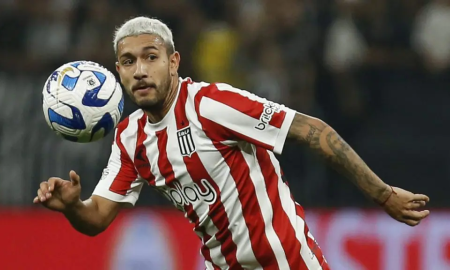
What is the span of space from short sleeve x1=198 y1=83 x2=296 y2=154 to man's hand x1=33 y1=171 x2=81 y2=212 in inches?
30.4

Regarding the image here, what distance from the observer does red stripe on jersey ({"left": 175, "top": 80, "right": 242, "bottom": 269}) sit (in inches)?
191

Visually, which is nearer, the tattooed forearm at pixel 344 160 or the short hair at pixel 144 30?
the tattooed forearm at pixel 344 160

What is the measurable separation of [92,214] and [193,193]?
64 centimetres

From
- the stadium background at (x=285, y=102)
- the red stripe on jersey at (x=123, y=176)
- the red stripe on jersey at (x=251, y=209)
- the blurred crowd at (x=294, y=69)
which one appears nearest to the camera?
the red stripe on jersey at (x=251, y=209)

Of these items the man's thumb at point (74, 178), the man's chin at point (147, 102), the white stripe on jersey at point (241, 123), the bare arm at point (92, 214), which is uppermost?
the white stripe on jersey at point (241, 123)

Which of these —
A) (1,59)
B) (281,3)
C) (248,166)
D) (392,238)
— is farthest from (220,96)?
(1,59)

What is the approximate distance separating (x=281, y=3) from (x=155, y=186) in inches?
181

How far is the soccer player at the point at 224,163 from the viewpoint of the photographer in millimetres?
4691

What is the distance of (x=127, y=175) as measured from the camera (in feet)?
17.4

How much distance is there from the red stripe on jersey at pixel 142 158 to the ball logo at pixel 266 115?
707mm

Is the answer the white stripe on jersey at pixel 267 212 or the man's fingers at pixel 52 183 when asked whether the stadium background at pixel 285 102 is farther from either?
the man's fingers at pixel 52 183

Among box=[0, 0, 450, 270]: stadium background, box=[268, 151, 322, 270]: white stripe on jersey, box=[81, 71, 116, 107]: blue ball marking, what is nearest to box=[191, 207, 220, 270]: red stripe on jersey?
box=[268, 151, 322, 270]: white stripe on jersey

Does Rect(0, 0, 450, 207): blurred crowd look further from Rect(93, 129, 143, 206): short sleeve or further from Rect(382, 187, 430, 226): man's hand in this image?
Rect(382, 187, 430, 226): man's hand

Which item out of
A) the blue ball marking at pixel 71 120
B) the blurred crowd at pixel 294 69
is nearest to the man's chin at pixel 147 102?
the blue ball marking at pixel 71 120
